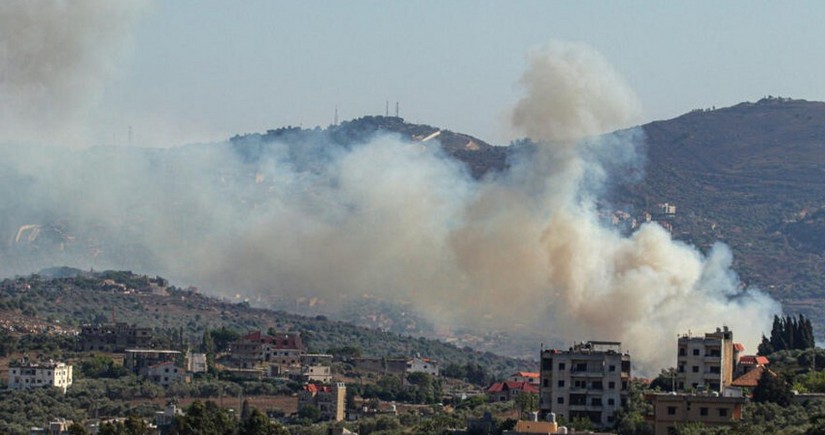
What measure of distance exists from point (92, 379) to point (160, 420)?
2211 cm

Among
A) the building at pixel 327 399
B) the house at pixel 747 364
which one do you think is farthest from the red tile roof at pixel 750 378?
the building at pixel 327 399

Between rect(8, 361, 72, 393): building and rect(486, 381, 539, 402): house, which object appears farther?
rect(8, 361, 72, 393): building

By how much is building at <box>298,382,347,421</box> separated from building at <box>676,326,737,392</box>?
26.2 m

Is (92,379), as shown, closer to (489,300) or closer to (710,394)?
(489,300)

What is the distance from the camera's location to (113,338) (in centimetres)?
14388

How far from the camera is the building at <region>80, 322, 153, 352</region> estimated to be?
14238 centimetres

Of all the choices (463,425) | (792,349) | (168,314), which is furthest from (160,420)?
(168,314)

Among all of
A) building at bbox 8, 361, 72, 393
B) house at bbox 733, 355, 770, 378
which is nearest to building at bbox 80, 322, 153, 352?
building at bbox 8, 361, 72, 393

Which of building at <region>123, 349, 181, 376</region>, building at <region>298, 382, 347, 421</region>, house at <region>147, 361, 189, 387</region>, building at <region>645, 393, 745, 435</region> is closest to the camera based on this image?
building at <region>645, 393, 745, 435</region>

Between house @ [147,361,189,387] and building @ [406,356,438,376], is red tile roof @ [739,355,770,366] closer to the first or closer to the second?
house @ [147,361,189,387]

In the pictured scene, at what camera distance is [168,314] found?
181 meters

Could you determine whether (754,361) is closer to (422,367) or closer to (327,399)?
(327,399)

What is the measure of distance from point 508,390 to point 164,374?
69.9 feet

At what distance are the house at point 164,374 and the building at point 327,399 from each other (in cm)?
802
